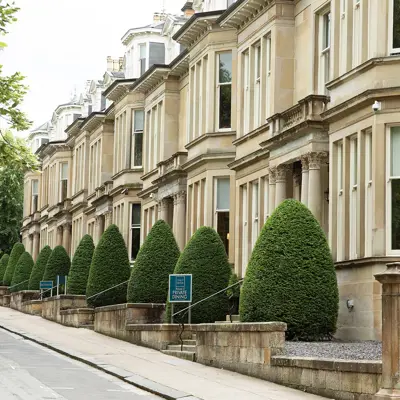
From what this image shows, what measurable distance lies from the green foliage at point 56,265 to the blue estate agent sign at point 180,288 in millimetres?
23716

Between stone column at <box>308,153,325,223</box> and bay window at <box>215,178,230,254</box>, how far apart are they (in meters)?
8.83

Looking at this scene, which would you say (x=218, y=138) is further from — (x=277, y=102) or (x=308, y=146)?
(x=308, y=146)

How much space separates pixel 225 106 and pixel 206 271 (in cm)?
804

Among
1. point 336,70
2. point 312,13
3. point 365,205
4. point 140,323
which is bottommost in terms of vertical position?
point 140,323

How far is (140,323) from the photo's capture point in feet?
105

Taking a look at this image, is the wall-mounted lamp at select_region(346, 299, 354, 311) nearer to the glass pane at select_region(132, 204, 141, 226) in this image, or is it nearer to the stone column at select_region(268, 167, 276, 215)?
the stone column at select_region(268, 167, 276, 215)

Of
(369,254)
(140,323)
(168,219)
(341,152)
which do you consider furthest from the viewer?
(168,219)

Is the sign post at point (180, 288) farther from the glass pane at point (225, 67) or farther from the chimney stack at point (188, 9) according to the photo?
the chimney stack at point (188, 9)

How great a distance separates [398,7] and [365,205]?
432 cm

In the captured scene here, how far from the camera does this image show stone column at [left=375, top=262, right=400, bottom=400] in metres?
15.9

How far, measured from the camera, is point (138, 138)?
1934 inches

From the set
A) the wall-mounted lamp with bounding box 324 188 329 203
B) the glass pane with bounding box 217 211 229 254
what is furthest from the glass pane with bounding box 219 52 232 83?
the wall-mounted lamp with bounding box 324 188 329 203

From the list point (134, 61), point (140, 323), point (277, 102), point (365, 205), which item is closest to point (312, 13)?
point (277, 102)

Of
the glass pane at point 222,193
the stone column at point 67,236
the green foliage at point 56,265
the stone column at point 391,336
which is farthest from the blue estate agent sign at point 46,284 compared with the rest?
the stone column at point 391,336
